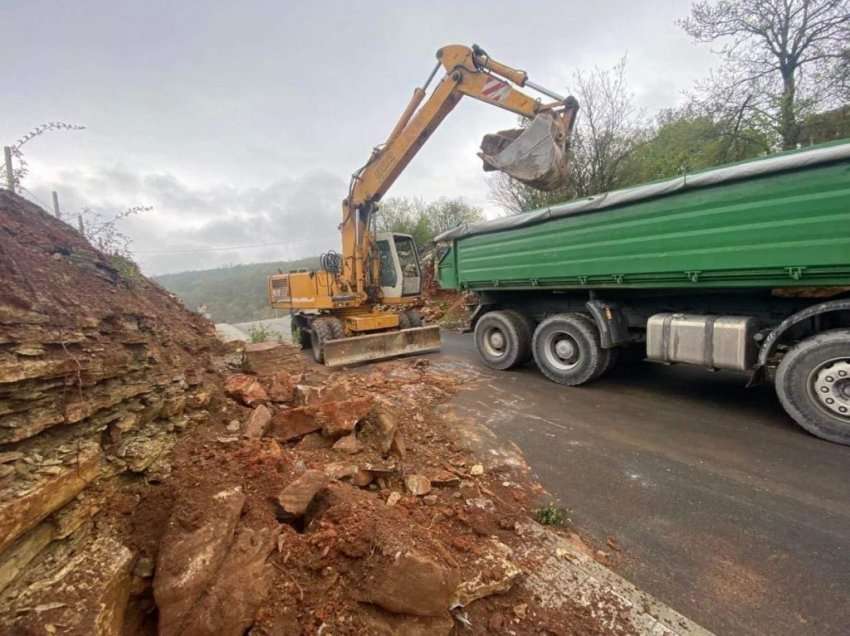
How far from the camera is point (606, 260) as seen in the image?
4.55 metres

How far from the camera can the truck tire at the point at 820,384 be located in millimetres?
3199

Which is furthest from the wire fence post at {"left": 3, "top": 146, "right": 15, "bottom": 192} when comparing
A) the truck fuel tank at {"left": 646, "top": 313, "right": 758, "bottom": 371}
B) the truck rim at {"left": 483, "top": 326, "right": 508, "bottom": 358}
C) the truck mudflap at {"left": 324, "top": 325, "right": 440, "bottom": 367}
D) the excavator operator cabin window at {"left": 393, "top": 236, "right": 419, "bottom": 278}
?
the truck fuel tank at {"left": 646, "top": 313, "right": 758, "bottom": 371}

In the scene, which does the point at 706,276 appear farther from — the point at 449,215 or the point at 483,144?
the point at 449,215

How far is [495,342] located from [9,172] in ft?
19.4

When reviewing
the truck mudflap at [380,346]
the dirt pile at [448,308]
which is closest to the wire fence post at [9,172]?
the truck mudflap at [380,346]

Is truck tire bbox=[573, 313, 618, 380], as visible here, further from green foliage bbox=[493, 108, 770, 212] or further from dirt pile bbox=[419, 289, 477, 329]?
green foliage bbox=[493, 108, 770, 212]

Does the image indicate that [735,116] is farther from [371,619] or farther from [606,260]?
[371,619]

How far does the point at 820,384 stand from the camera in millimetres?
Answer: 3314

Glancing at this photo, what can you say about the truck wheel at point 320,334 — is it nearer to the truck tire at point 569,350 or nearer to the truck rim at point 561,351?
the truck tire at point 569,350

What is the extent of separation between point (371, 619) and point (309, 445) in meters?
1.49

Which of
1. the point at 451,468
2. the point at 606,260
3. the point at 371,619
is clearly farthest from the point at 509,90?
the point at 371,619

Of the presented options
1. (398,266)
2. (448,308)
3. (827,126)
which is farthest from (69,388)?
(827,126)

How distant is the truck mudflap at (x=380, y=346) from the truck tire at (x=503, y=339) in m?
1.36

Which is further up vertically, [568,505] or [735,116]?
[735,116]
